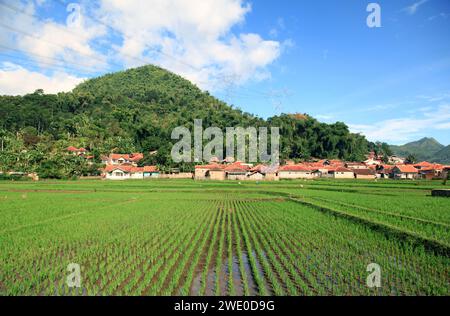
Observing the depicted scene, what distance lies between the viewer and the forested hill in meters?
84.4

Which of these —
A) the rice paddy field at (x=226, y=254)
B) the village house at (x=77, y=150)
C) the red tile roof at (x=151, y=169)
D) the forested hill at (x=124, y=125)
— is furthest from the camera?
the forested hill at (x=124, y=125)

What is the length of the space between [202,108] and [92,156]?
206ft

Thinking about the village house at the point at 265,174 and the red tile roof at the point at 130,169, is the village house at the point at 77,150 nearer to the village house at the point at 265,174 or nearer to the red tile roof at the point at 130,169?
the red tile roof at the point at 130,169

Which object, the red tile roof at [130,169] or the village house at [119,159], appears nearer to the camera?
Answer: the red tile roof at [130,169]

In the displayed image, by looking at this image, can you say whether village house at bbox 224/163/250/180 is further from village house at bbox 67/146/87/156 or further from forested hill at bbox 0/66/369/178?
village house at bbox 67/146/87/156

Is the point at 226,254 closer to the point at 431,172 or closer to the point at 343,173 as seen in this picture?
the point at 343,173

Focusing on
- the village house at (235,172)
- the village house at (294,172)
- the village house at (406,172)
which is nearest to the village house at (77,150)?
the village house at (235,172)

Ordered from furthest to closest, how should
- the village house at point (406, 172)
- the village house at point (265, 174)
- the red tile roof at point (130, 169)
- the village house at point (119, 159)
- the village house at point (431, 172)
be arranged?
the village house at point (119, 159) → the village house at point (406, 172) → the village house at point (431, 172) → the red tile roof at point (130, 169) → the village house at point (265, 174)

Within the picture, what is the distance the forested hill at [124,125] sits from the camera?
84.4 m

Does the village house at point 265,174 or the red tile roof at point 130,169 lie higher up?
the red tile roof at point 130,169

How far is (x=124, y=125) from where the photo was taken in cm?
9862

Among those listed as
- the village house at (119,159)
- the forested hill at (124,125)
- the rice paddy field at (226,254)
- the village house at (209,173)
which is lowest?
the rice paddy field at (226,254)

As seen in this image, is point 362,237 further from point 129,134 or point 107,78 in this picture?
point 107,78
